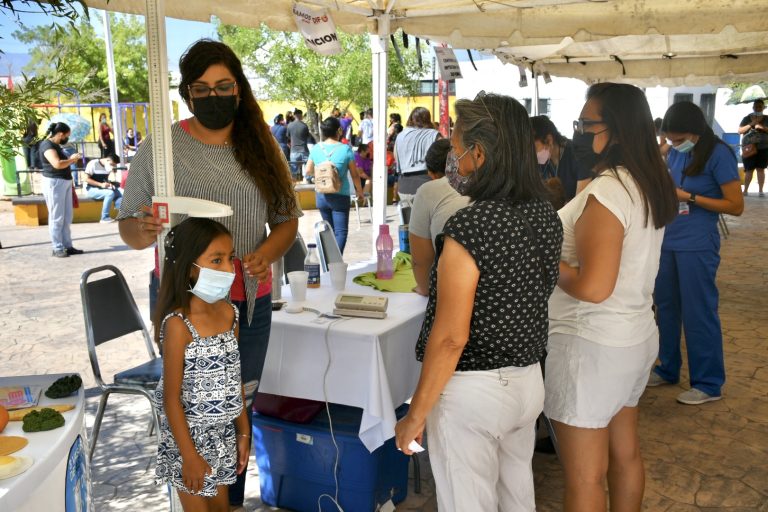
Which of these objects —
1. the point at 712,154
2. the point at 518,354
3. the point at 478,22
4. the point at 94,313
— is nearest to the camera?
the point at 518,354

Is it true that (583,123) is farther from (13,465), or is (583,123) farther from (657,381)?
(657,381)

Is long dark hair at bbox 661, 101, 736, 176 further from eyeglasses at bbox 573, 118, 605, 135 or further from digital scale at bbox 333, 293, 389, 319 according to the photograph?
digital scale at bbox 333, 293, 389, 319

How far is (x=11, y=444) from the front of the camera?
1.68 metres

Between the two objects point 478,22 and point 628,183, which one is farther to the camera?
point 478,22

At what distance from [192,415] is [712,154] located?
343cm

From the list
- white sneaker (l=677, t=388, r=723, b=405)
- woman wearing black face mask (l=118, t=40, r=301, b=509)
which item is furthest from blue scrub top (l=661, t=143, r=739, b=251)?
woman wearing black face mask (l=118, t=40, r=301, b=509)

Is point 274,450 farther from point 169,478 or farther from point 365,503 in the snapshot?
point 169,478

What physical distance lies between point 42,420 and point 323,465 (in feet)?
4.76

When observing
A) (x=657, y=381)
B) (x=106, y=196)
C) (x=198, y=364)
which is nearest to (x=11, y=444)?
(x=198, y=364)

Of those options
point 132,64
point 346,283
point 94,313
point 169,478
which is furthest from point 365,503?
point 132,64

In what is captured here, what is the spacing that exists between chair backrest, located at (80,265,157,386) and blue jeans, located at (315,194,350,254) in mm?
3960

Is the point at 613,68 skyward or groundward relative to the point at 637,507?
skyward

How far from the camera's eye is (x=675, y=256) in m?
4.38

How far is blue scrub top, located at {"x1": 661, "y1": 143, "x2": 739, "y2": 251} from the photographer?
421cm
